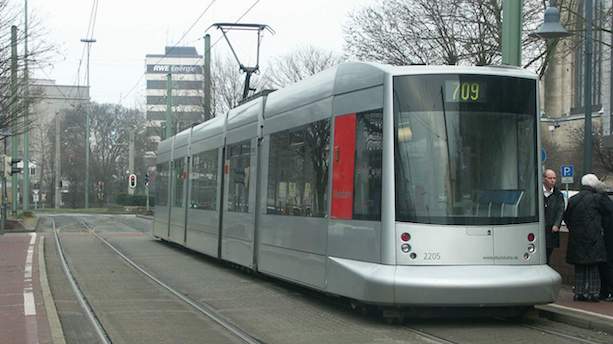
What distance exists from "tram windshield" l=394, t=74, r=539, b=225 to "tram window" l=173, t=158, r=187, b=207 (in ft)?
40.5

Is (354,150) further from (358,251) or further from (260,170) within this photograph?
(260,170)

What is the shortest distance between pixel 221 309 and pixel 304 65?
32450mm

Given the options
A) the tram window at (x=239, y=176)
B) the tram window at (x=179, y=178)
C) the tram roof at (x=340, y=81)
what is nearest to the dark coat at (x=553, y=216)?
the tram roof at (x=340, y=81)

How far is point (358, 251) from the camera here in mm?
9008

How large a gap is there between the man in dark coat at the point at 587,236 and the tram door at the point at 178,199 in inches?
469

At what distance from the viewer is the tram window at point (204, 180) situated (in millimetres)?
16625

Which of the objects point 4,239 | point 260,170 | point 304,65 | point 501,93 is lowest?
point 4,239

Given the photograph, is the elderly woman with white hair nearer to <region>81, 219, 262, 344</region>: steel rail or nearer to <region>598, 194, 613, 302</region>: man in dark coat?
<region>598, 194, 613, 302</region>: man in dark coat

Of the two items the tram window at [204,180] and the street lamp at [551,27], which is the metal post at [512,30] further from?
the tram window at [204,180]

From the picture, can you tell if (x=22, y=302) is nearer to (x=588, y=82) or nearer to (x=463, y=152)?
(x=463, y=152)

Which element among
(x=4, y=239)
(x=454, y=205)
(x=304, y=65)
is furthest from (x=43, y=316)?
(x=304, y=65)

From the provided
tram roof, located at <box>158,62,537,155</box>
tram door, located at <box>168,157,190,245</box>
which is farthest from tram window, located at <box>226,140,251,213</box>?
tram door, located at <box>168,157,190,245</box>

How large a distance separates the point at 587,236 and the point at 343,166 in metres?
3.28

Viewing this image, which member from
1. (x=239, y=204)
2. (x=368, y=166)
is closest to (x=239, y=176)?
(x=239, y=204)
